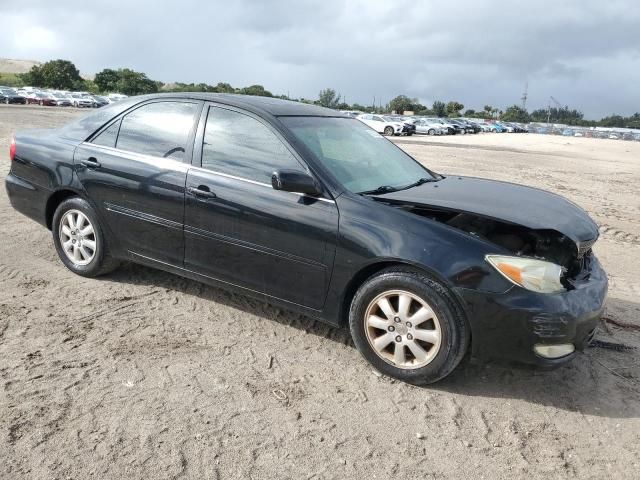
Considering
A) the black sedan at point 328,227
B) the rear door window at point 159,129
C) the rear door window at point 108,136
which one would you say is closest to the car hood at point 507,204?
the black sedan at point 328,227

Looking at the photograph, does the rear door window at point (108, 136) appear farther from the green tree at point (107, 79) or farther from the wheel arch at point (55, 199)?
the green tree at point (107, 79)

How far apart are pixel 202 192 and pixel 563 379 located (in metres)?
2.77

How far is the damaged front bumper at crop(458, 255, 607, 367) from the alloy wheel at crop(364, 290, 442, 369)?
0.24 meters

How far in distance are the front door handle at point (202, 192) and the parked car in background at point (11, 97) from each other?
60.5 meters

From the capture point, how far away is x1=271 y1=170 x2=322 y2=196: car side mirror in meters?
3.59

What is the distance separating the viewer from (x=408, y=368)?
3.48 metres

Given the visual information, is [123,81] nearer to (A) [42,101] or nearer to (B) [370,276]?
(A) [42,101]

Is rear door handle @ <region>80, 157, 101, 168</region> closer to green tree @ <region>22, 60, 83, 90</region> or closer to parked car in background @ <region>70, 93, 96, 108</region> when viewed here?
parked car in background @ <region>70, 93, 96, 108</region>

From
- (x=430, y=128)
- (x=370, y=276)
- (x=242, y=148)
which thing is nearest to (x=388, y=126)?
(x=430, y=128)

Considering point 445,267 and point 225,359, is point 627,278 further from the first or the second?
point 225,359

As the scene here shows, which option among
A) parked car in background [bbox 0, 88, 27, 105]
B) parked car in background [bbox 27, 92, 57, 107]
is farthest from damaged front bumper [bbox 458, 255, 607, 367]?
parked car in background [bbox 27, 92, 57, 107]

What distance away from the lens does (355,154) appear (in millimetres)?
4316

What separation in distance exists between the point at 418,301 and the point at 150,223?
220cm

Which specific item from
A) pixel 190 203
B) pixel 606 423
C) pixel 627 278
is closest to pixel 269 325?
pixel 190 203
